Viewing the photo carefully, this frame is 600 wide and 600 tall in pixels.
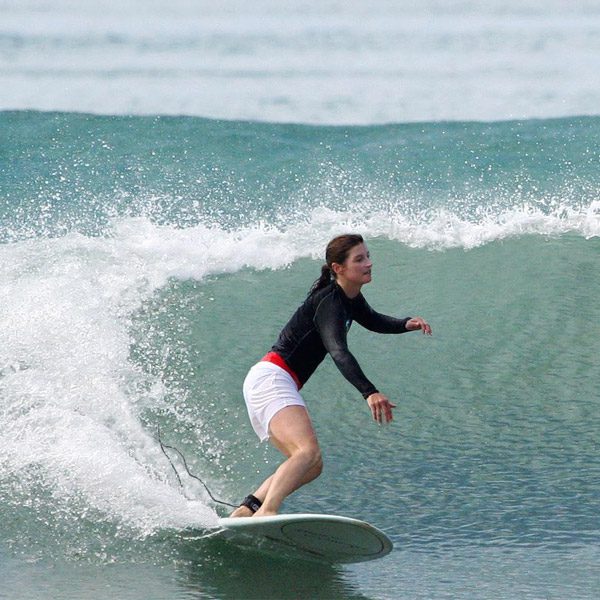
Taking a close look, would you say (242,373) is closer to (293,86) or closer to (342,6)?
(293,86)

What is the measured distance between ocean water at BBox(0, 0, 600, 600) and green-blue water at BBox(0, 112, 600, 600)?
0.02 m

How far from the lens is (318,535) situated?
15.7 ft

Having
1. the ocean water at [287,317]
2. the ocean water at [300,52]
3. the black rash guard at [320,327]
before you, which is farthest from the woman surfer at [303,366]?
the ocean water at [300,52]

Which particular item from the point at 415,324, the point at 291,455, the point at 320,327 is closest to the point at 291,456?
the point at 291,455

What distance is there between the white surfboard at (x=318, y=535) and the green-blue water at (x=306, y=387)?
114 mm

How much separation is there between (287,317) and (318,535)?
163 inches

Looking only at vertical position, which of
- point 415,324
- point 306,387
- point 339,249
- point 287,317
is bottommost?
point 415,324

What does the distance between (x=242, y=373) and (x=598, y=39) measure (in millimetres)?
15249

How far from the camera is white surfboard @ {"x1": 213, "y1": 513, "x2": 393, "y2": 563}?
15.2ft

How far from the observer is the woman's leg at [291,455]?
4.89 m

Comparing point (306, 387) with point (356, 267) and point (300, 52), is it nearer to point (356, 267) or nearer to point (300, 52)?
point (356, 267)

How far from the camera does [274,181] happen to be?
14.1 m

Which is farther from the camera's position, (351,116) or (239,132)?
(351,116)

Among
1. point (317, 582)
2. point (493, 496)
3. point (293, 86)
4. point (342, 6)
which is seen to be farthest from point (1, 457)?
point (342, 6)
